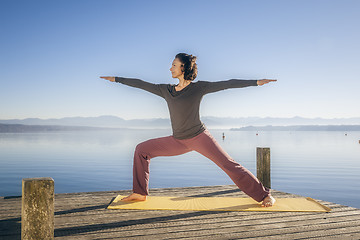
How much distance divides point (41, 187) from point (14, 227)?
1.58m

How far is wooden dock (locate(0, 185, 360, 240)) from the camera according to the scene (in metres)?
3.68

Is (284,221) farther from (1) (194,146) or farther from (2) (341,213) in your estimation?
(1) (194,146)

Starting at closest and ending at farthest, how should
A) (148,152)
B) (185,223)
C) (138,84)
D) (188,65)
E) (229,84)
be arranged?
(185,223)
(229,84)
(188,65)
(148,152)
(138,84)

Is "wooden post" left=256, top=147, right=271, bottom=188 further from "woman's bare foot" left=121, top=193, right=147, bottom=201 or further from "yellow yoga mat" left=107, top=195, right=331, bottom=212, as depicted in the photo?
"woman's bare foot" left=121, top=193, right=147, bottom=201

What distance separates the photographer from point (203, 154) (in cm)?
506

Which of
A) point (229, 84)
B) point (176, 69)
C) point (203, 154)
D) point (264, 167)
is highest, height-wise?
point (176, 69)

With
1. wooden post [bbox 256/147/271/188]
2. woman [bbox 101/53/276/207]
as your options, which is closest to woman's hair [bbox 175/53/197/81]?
woman [bbox 101/53/276/207]

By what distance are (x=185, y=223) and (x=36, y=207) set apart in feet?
6.38

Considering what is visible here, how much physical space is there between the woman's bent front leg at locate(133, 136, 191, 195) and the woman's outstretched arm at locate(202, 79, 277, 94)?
96cm

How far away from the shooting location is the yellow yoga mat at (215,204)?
16.1ft

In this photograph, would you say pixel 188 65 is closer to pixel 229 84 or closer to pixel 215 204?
pixel 229 84

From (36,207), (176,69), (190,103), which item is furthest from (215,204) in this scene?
(36,207)

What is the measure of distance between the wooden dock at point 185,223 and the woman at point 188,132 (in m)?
0.54

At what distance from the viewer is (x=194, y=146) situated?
16.2ft
